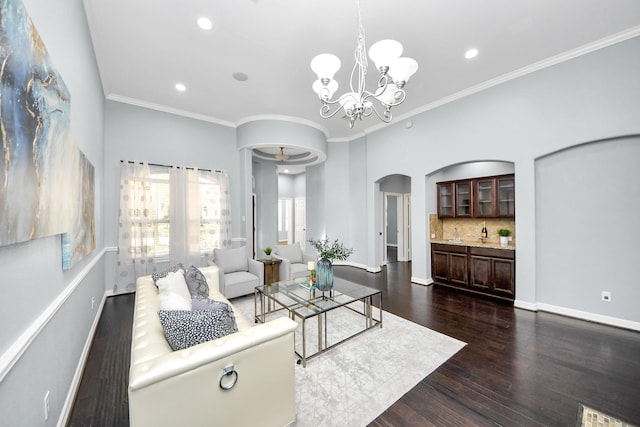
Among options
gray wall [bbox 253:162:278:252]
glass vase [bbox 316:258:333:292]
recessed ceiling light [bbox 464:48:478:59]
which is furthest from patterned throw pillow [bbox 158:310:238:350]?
gray wall [bbox 253:162:278:252]

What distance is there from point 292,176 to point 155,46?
22.7 ft

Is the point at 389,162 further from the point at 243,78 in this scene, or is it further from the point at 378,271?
the point at 243,78

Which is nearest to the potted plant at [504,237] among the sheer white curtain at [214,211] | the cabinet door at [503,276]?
the cabinet door at [503,276]

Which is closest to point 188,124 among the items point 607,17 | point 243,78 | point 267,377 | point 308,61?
point 243,78

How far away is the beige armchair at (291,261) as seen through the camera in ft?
14.1

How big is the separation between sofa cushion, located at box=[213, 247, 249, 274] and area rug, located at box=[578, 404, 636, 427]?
4025 millimetres

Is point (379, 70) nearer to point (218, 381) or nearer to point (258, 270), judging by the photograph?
point (218, 381)

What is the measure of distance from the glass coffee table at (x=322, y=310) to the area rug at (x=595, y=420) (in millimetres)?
1705

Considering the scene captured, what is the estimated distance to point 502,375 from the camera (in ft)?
7.14

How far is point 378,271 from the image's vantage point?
5.92 metres

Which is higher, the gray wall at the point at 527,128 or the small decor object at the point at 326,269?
the gray wall at the point at 527,128

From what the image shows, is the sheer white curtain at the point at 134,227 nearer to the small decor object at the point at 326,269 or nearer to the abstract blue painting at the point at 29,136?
the abstract blue painting at the point at 29,136

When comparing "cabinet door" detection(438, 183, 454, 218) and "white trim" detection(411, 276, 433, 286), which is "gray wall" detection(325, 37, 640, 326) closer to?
"white trim" detection(411, 276, 433, 286)

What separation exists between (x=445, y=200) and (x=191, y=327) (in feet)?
16.1
